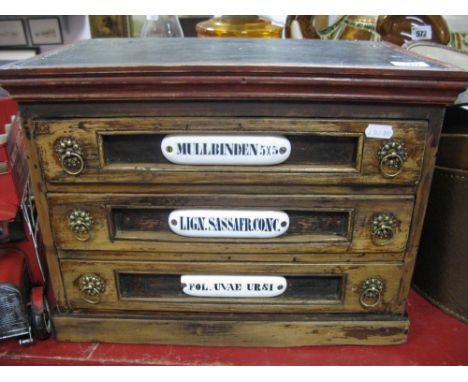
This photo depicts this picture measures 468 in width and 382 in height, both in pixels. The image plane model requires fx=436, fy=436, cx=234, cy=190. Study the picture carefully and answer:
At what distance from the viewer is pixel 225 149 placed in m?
0.63

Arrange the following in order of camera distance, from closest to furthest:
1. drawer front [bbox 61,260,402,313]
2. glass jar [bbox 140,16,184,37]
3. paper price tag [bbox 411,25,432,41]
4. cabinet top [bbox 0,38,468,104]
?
cabinet top [bbox 0,38,468,104] < drawer front [bbox 61,260,402,313] < paper price tag [bbox 411,25,432,41] < glass jar [bbox 140,16,184,37]

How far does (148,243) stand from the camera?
70 centimetres

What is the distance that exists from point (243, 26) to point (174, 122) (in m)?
0.62

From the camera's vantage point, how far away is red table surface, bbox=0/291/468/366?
739mm

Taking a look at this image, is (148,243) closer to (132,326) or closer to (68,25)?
(132,326)

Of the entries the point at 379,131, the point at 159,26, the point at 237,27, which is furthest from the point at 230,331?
the point at 159,26

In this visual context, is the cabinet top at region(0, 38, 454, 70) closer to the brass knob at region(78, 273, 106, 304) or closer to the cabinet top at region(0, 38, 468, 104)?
the cabinet top at region(0, 38, 468, 104)

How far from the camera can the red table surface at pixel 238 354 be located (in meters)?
0.74

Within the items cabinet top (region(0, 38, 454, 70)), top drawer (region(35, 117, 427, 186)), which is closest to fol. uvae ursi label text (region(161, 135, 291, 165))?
top drawer (region(35, 117, 427, 186))

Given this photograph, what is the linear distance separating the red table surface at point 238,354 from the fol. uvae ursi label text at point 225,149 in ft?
1.13

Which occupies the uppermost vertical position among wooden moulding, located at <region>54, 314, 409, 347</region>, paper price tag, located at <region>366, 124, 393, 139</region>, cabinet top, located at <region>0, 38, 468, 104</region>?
cabinet top, located at <region>0, 38, 468, 104</region>

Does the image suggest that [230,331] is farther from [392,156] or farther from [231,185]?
[392,156]

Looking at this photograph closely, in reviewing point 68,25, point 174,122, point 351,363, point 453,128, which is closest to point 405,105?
point 453,128

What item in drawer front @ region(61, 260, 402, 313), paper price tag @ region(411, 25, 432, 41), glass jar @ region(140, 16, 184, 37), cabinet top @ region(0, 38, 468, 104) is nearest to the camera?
cabinet top @ region(0, 38, 468, 104)
